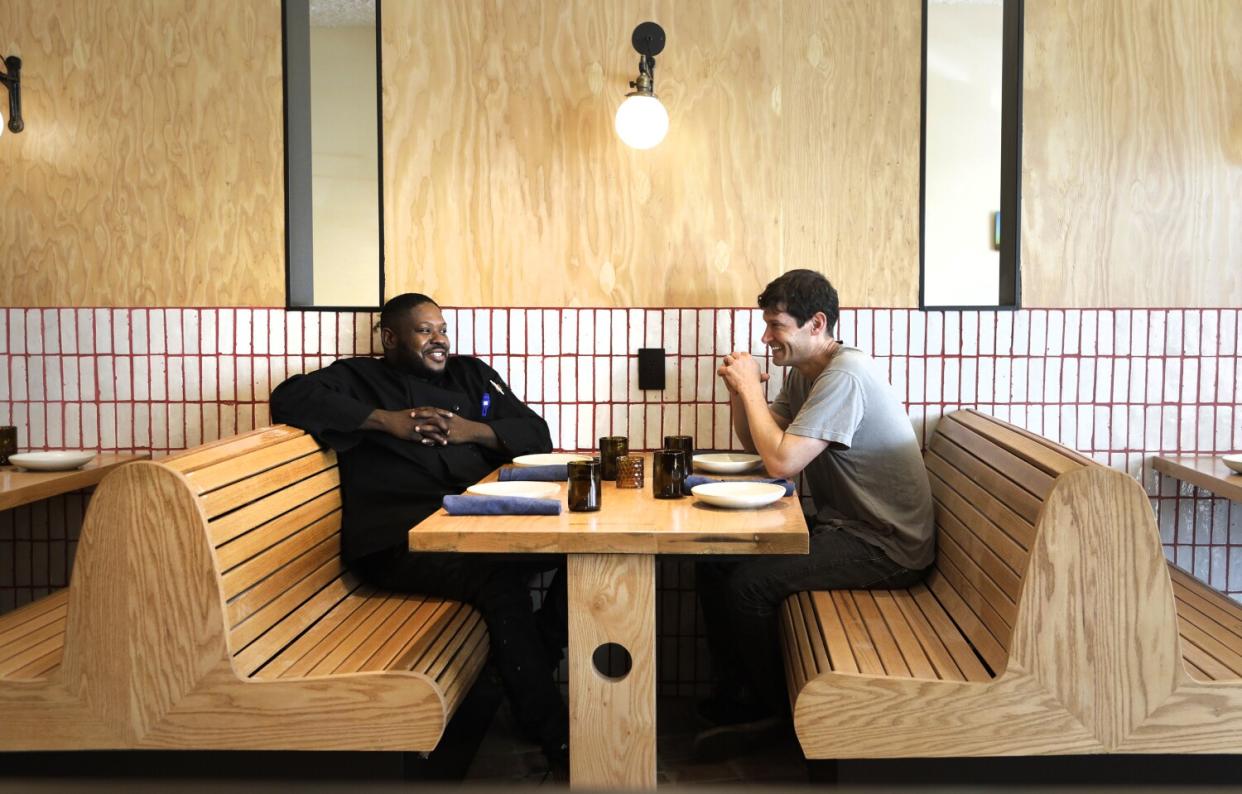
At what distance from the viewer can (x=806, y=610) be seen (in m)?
2.91

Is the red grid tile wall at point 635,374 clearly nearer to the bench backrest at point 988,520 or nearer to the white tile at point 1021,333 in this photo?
the white tile at point 1021,333

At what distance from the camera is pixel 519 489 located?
2.83 m

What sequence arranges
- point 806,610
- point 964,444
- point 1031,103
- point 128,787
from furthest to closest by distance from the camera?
point 1031,103
point 964,444
point 806,610
point 128,787

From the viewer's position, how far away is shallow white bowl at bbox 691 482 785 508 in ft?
8.48

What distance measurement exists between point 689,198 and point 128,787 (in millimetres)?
3442

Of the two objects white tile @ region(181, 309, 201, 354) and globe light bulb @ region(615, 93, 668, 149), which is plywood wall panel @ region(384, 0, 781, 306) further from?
white tile @ region(181, 309, 201, 354)

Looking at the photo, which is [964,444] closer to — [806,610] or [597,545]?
[806,610]

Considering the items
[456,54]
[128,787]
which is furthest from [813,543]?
[128,787]

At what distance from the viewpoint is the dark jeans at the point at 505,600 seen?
9.44 feet

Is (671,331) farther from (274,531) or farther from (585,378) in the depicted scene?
(274,531)

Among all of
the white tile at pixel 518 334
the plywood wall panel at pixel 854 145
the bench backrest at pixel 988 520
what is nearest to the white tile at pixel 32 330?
the white tile at pixel 518 334

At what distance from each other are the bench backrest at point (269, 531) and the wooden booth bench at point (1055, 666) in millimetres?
1333

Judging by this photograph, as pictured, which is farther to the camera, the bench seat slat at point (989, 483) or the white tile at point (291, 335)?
the white tile at point (291, 335)

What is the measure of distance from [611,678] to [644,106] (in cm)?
193
